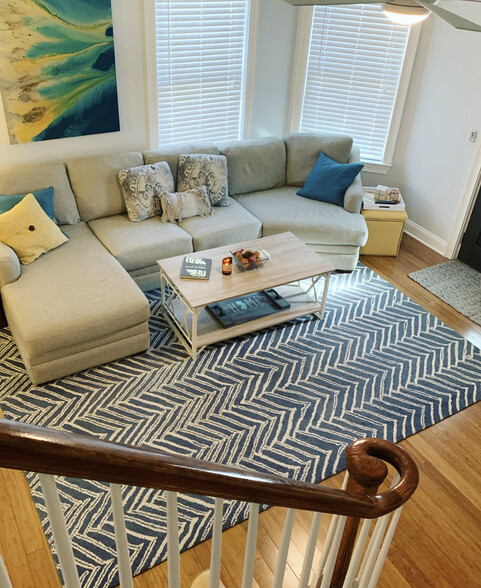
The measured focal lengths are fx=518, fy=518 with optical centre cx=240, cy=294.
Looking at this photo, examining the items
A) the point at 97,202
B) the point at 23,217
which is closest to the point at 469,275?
the point at 97,202

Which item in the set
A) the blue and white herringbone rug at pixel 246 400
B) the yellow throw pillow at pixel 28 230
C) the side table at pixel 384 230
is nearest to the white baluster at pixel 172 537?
the blue and white herringbone rug at pixel 246 400

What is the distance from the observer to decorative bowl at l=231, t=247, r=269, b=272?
3611mm

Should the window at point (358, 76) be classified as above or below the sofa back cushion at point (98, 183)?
above

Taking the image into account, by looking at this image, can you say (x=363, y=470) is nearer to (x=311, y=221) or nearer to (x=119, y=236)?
(x=119, y=236)

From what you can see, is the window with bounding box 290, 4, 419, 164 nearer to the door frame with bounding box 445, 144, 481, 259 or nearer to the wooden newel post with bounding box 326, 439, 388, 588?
the door frame with bounding box 445, 144, 481, 259

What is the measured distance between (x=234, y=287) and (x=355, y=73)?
2.76 m

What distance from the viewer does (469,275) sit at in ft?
15.1

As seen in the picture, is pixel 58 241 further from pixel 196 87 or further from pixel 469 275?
pixel 469 275

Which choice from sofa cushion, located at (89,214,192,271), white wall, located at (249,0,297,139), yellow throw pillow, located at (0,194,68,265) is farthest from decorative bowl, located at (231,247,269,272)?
white wall, located at (249,0,297,139)

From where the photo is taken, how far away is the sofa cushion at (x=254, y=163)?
14.9 feet

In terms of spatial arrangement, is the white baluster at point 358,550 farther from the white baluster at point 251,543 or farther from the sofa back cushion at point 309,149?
the sofa back cushion at point 309,149

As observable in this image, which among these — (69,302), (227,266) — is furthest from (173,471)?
(227,266)

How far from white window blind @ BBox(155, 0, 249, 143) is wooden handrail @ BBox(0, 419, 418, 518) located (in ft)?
12.9

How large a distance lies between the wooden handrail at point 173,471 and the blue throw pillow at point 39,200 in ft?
10.3
